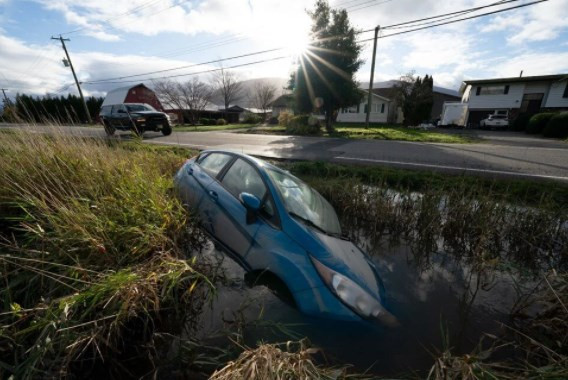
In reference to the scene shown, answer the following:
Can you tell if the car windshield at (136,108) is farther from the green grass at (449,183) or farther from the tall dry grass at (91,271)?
the tall dry grass at (91,271)

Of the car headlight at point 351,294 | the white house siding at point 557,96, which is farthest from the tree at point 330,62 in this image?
the white house siding at point 557,96

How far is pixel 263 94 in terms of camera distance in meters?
52.5

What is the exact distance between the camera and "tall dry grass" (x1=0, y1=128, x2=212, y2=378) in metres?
1.62

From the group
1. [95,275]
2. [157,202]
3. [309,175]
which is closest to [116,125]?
[309,175]

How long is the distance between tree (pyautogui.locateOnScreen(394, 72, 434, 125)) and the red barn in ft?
111

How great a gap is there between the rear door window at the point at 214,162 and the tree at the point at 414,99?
29927 millimetres

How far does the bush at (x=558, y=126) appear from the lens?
1576cm

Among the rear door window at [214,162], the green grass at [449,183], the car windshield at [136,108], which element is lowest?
the green grass at [449,183]

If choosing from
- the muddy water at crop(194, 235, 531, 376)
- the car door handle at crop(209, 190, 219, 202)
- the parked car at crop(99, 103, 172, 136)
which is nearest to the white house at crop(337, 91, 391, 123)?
the parked car at crop(99, 103, 172, 136)

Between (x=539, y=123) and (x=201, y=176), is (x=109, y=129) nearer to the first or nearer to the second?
(x=201, y=176)

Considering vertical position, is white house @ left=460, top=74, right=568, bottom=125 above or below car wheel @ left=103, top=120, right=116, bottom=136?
above

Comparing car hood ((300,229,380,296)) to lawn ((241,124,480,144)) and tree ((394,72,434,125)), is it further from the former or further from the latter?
tree ((394,72,434,125))

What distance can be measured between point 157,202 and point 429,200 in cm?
389

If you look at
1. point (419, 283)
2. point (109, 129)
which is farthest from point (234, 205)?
point (109, 129)
